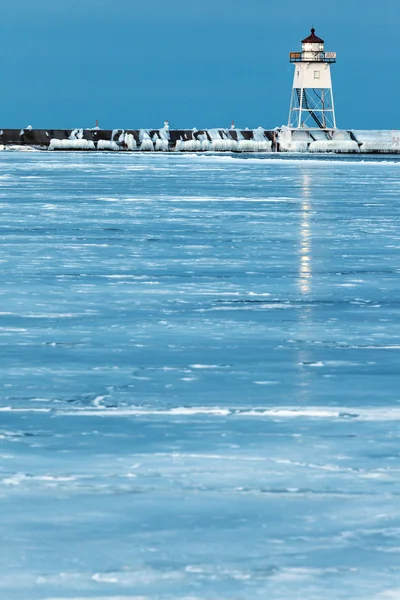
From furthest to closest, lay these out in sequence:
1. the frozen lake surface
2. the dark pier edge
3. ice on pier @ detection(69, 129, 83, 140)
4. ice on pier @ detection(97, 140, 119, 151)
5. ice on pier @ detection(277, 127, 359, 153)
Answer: the dark pier edge < ice on pier @ detection(69, 129, 83, 140) < ice on pier @ detection(97, 140, 119, 151) < ice on pier @ detection(277, 127, 359, 153) < the frozen lake surface

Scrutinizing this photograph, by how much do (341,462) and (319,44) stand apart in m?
107

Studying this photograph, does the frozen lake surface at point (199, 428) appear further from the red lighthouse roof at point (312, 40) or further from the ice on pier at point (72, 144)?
the ice on pier at point (72, 144)

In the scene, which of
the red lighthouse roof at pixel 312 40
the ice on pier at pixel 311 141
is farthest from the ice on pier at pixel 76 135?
the red lighthouse roof at pixel 312 40

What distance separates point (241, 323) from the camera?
952cm

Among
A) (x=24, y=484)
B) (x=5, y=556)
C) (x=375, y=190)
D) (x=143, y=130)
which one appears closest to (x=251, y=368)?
(x=24, y=484)

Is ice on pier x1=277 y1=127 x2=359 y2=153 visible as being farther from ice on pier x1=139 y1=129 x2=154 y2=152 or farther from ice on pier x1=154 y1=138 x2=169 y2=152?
ice on pier x1=139 y1=129 x2=154 y2=152

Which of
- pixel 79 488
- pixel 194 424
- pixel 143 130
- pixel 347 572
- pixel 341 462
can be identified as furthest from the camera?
pixel 143 130

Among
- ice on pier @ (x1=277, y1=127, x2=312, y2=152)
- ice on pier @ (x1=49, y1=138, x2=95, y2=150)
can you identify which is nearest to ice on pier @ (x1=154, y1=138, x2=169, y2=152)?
ice on pier @ (x1=49, y1=138, x2=95, y2=150)

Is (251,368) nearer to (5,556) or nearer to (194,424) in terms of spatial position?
(194,424)

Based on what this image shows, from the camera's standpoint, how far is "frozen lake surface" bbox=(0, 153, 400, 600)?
4.18 meters

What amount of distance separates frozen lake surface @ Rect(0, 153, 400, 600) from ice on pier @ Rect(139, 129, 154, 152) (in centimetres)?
11560

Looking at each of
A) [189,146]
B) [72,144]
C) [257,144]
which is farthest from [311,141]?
Answer: [72,144]

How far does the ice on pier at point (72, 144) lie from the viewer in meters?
127

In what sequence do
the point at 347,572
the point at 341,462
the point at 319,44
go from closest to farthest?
1. the point at 347,572
2. the point at 341,462
3. the point at 319,44
